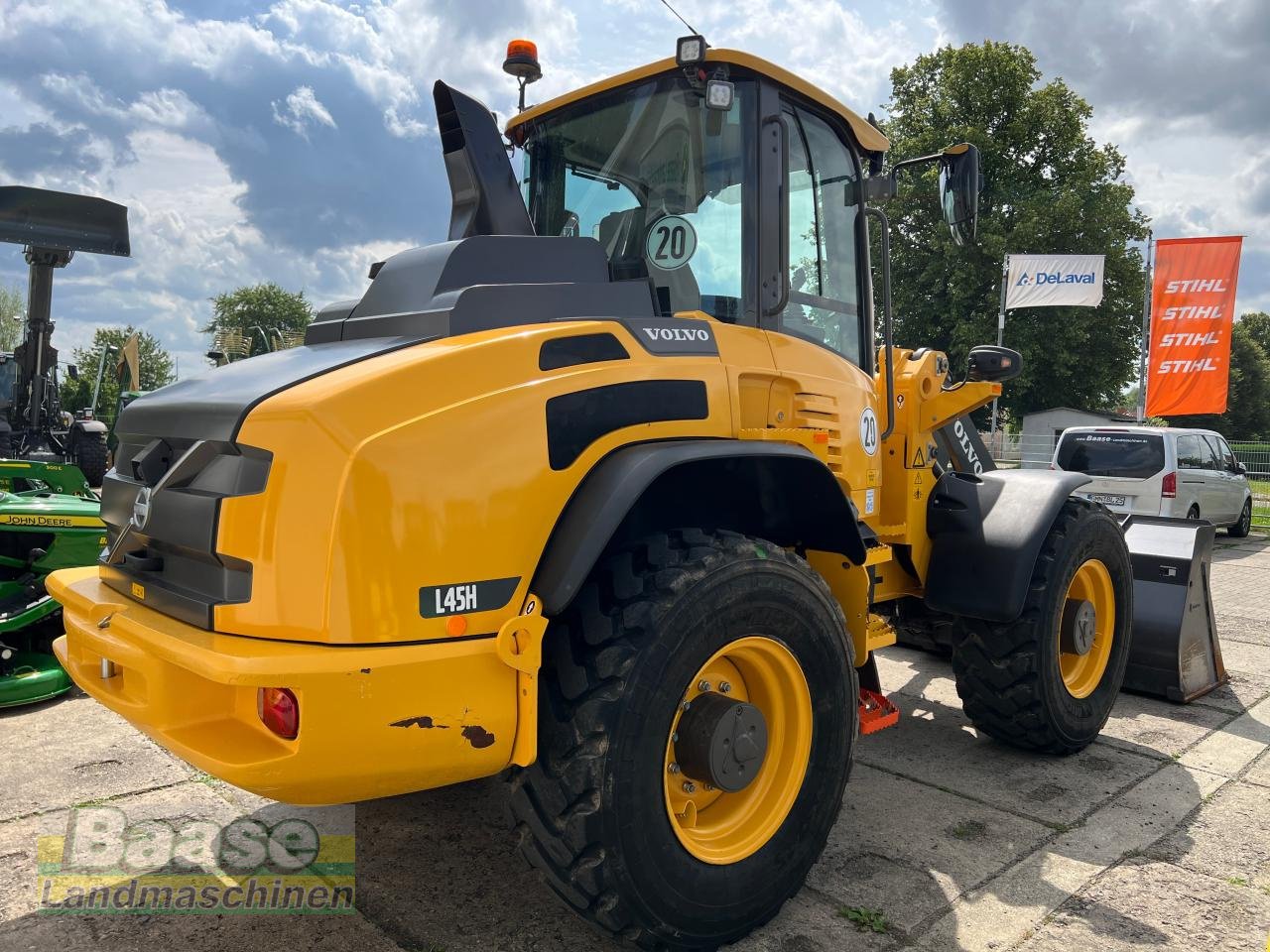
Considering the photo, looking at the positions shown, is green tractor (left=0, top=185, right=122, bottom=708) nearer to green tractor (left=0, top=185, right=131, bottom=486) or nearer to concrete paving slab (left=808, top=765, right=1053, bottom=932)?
green tractor (left=0, top=185, right=131, bottom=486)

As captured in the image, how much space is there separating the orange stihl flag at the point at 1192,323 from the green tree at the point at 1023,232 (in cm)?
1143

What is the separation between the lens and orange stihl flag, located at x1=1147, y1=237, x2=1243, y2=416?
16234 millimetres

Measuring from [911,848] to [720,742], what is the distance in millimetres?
1225

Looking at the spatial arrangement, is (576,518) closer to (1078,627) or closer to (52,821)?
(52,821)

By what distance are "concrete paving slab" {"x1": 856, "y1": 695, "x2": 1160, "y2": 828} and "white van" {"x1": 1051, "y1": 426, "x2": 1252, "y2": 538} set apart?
9.11 m

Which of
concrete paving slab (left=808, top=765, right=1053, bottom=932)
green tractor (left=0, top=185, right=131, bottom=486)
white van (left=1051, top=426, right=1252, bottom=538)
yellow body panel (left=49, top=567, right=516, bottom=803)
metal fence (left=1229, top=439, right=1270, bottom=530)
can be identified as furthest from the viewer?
metal fence (left=1229, top=439, right=1270, bottom=530)

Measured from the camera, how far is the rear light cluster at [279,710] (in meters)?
2.06

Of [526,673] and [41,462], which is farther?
[41,462]

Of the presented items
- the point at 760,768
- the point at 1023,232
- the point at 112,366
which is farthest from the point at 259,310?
the point at 760,768

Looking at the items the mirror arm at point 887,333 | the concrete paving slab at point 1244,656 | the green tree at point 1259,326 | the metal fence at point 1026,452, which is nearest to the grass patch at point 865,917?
the mirror arm at point 887,333

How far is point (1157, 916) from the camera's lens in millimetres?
2844

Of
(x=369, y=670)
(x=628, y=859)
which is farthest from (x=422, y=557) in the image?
(x=628, y=859)

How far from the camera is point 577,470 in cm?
238

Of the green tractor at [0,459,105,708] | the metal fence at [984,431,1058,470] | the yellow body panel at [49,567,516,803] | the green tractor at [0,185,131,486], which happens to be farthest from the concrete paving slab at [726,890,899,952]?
the metal fence at [984,431,1058,470]
